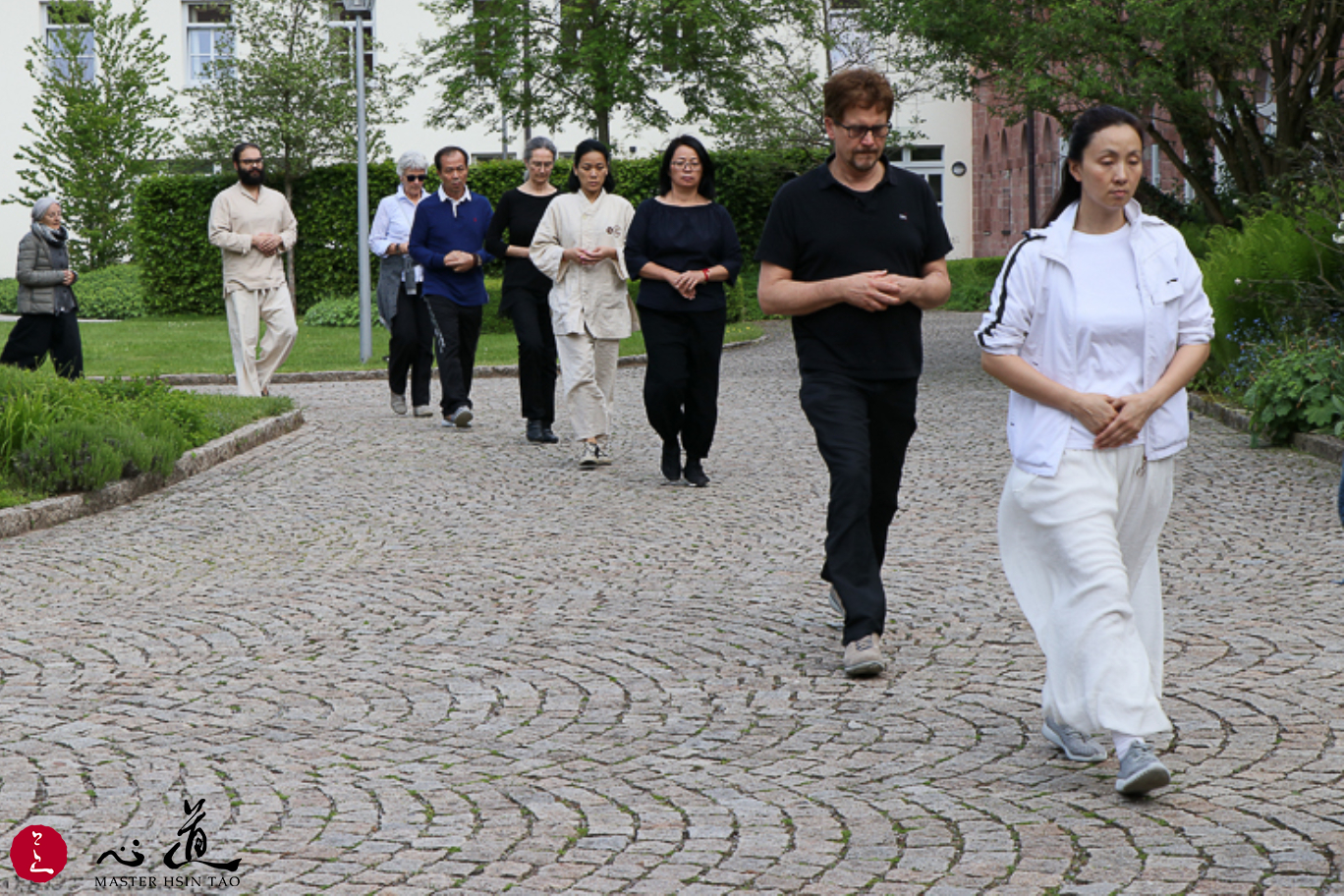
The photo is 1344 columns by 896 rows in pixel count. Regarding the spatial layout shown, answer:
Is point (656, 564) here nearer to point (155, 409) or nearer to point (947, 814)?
point (947, 814)

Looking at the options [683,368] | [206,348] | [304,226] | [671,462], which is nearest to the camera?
[683,368]

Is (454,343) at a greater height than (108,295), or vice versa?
(108,295)

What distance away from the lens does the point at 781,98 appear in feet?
114

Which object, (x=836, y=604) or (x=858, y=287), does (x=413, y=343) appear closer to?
(x=836, y=604)

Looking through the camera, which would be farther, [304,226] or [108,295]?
[108,295]

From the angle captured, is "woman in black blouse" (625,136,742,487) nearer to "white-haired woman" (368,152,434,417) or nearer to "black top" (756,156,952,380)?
"black top" (756,156,952,380)

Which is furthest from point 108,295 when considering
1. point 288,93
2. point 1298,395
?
point 1298,395

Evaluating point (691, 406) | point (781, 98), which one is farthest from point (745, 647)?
point (781, 98)

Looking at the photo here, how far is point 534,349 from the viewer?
12250mm

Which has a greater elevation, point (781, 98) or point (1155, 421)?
point (781, 98)

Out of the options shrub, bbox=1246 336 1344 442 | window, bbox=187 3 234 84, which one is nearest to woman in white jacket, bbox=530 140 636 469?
shrub, bbox=1246 336 1344 442

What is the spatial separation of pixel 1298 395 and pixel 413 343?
22.8 feet

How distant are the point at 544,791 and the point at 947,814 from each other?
1.02m

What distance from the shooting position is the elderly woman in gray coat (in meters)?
14.9
